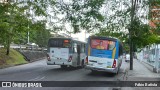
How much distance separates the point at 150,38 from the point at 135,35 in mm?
1786

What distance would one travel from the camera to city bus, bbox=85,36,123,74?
2503cm

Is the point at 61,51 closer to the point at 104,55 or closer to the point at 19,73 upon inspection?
the point at 19,73

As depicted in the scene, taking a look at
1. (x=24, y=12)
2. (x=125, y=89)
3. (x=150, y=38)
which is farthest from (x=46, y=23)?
(x=125, y=89)

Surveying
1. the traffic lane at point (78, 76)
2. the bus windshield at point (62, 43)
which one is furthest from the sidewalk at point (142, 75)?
the bus windshield at point (62, 43)

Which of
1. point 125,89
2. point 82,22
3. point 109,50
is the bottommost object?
point 125,89

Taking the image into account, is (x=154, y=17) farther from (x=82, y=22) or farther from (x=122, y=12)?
(x=82, y=22)

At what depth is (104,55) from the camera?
25125mm

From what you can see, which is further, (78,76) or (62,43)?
(62,43)

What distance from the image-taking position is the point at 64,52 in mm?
29562

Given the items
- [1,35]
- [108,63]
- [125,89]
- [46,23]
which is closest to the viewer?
[125,89]

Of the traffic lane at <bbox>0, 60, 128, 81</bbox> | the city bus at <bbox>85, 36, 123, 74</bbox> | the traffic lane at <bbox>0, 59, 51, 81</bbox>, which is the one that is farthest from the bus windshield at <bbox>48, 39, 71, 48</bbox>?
the city bus at <bbox>85, 36, 123, 74</bbox>

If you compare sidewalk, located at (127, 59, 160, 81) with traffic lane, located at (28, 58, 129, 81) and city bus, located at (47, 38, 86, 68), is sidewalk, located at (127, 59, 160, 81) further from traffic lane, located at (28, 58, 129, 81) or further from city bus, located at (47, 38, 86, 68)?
city bus, located at (47, 38, 86, 68)

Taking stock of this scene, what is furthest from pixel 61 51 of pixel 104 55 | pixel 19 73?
pixel 104 55

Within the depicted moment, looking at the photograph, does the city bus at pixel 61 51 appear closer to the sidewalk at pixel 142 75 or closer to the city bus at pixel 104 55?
the city bus at pixel 104 55
